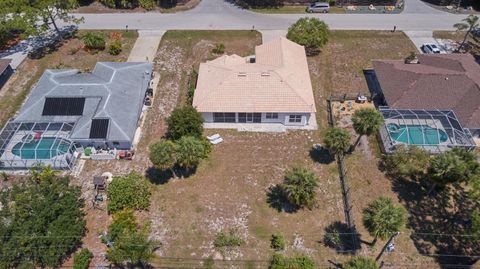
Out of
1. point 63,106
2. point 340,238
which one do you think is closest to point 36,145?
point 63,106

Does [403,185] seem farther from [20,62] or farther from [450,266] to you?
[20,62]

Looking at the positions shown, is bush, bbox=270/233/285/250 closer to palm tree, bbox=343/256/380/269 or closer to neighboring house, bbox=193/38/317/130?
palm tree, bbox=343/256/380/269

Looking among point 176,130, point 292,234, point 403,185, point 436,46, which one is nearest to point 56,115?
point 176,130

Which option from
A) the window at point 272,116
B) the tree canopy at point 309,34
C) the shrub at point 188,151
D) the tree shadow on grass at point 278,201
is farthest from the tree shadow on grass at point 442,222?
the tree canopy at point 309,34

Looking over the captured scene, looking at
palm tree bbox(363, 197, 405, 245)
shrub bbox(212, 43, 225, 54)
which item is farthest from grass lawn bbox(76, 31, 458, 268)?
shrub bbox(212, 43, 225, 54)

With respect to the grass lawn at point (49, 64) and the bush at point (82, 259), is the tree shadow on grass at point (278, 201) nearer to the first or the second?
the bush at point (82, 259)

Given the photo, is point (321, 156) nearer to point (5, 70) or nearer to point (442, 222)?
point (442, 222)

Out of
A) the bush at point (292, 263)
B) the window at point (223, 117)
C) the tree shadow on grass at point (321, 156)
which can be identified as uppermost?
the window at point (223, 117)
